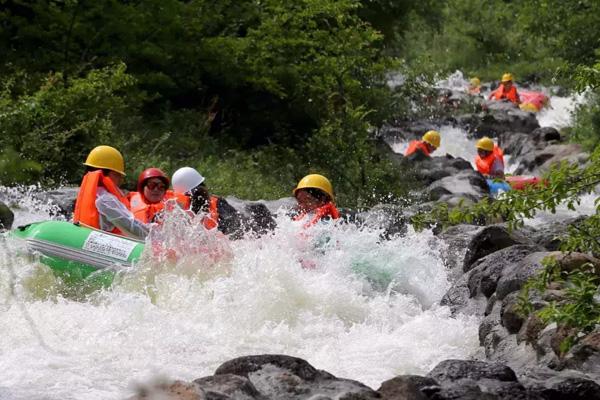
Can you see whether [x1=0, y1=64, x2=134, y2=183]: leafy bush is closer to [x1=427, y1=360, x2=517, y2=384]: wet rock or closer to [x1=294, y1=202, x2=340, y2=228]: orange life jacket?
[x1=294, y1=202, x2=340, y2=228]: orange life jacket

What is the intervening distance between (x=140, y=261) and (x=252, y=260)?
92cm

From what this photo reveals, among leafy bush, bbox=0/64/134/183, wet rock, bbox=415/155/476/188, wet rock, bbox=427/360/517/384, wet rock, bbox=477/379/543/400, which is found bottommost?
wet rock, bbox=477/379/543/400

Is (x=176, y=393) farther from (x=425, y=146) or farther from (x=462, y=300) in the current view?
(x=425, y=146)

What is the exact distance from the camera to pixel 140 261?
8828mm

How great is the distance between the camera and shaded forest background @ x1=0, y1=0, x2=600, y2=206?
542 inches

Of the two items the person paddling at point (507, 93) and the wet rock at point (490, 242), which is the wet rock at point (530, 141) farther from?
the wet rock at point (490, 242)

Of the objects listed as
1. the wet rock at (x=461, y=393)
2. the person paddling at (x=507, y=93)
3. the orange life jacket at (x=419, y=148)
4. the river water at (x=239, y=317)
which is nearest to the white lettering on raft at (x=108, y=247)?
the river water at (x=239, y=317)

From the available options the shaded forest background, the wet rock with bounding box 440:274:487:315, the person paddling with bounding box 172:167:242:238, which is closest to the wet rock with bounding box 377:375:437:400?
the wet rock with bounding box 440:274:487:315

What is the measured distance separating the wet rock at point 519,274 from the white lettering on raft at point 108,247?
9.78 feet

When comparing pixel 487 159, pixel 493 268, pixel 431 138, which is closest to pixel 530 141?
pixel 431 138

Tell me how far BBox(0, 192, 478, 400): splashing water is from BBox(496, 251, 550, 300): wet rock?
0.36 meters

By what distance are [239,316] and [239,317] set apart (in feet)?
0.05

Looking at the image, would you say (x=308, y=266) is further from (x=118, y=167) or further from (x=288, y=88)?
(x=288, y=88)

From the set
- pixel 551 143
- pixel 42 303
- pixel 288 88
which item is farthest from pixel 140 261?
pixel 551 143
